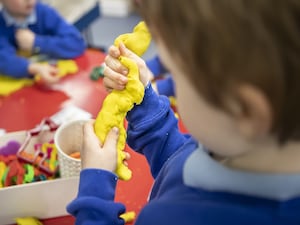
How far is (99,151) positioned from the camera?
0.58 meters

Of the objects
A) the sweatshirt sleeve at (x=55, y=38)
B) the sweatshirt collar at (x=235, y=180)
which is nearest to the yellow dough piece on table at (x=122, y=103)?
the sweatshirt collar at (x=235, y=180)

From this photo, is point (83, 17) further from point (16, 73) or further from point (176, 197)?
point (176, 197)

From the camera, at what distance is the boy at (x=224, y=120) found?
13.6 inches

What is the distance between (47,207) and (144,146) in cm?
18

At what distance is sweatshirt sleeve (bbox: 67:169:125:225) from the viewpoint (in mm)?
551

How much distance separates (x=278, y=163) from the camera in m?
0.45

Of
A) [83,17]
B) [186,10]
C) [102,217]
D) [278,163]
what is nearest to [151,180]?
[102,217]

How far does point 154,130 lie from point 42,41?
64cm

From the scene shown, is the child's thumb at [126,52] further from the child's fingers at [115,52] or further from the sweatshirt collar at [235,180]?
the sweatshirt collar at [235,180]

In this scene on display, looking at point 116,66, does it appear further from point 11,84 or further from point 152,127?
point 11,84

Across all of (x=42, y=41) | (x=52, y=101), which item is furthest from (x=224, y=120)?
(x=42, y=41)

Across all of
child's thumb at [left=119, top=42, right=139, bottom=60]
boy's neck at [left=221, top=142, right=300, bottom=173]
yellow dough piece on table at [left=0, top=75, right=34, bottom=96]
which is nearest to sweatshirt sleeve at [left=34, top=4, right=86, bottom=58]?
yellow dough piece on table at [left=0, top=75, right=34, bottom=96]

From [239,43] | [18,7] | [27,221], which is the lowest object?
[27,221]

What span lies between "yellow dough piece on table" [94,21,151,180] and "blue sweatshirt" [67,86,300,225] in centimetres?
4
